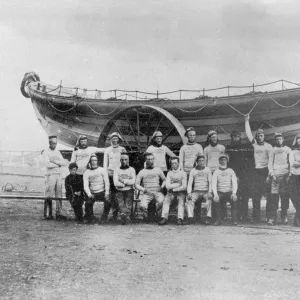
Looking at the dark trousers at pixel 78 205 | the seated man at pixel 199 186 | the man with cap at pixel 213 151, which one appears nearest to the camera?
the seated man at pixel 199 186

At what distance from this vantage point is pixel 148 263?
380 cm

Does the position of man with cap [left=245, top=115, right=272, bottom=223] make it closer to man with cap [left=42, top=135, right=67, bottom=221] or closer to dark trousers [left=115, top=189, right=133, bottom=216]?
dark trousers [left=115, top=189, right=133, bottom=216]

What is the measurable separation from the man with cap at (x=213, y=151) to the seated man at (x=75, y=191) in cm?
206

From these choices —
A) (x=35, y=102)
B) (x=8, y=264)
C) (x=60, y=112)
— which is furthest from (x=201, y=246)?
(x=35, y=102)

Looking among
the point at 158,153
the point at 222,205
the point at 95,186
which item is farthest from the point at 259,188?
the point at 95,186

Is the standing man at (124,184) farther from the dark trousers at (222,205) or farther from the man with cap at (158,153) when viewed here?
the dark trousers at (222,205)

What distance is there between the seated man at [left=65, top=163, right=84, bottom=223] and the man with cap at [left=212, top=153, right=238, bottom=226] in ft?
6.77

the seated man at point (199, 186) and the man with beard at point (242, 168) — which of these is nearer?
the seated man at point (199, 186)

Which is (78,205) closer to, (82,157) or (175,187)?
(82,157)

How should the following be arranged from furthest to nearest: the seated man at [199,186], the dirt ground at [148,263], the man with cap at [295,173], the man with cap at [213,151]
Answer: the man with cap at [213,151] → the seated man at [199,186] → the man with cap at [295,173] → the dirt ground at [148,263]

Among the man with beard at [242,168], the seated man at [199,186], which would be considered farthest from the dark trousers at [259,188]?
the seated man at [199,186]

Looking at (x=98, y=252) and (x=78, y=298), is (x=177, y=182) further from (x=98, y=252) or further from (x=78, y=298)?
(x=78, y=298)

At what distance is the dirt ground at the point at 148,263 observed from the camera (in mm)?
2982

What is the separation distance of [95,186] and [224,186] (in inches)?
77.7
